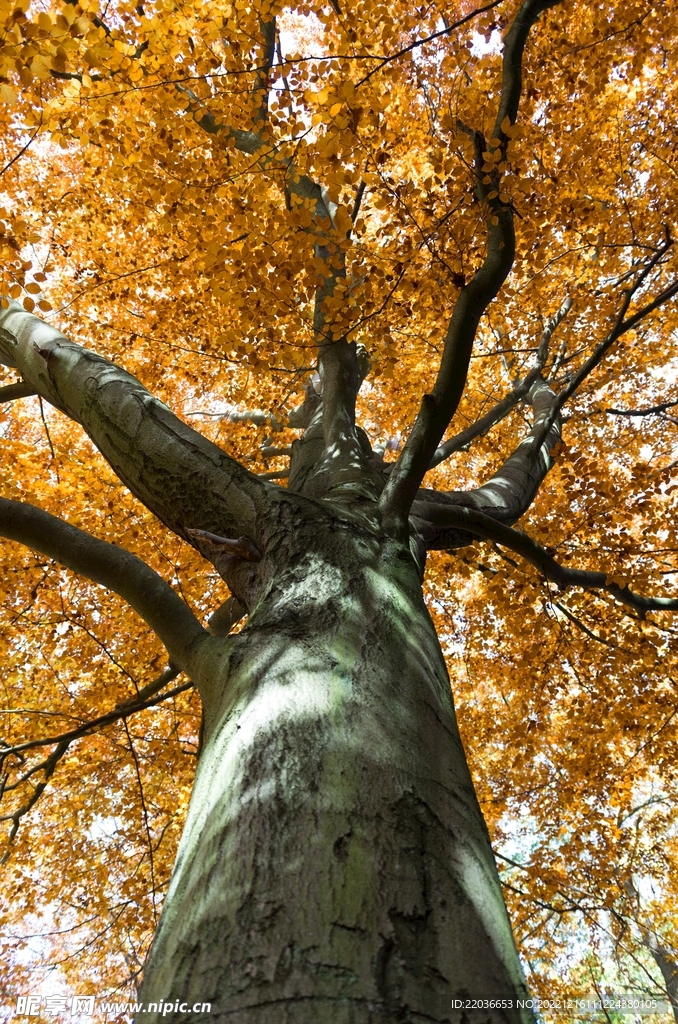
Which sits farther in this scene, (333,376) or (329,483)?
(333,376)

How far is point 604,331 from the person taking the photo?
706cm

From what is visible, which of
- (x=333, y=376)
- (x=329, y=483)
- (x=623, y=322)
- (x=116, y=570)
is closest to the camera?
(x=116, y=570)

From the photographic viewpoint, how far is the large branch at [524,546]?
10.2 ft

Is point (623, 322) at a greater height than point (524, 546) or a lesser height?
greater

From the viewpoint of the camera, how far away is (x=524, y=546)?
3365 millimetres

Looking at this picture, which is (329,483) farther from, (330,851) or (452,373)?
(330,851)

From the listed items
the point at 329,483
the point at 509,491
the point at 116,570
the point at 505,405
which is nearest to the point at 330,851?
the point at 116,570

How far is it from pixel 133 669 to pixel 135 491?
195 inches

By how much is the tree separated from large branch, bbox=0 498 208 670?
0.5 inches

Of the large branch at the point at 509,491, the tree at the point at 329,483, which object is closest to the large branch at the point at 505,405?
the tree at the point at 329,483

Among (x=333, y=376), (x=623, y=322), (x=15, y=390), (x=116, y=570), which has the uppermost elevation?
(x=333, y=376)

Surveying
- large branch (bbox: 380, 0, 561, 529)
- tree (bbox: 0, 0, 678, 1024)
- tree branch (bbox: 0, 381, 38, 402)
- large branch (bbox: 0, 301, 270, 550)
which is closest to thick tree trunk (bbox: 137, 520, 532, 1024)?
tree (bbox: 0, 0, 678, 1024)

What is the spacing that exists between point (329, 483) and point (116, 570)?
1.41 m

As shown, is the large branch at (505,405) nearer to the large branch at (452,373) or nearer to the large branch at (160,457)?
the large branch at (452,373)
